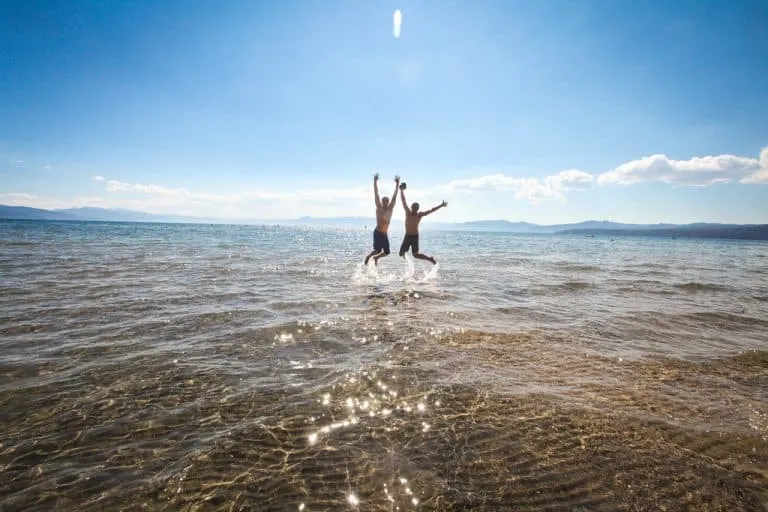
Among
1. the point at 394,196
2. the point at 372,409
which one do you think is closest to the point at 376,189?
the point at 394,196

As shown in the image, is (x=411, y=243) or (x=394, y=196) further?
(x=411, y=243)

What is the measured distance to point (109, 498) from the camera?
9.36 feet

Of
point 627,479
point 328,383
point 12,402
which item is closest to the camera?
point 627,479

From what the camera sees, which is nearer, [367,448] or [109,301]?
[367,448]

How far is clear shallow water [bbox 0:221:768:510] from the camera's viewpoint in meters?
3.03

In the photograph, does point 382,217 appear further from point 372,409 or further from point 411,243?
point 372,409

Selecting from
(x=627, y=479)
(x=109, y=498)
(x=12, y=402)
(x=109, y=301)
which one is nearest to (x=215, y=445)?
(x=109, y=498)

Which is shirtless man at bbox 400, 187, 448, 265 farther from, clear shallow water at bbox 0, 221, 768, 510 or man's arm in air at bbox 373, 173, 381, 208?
clear shallow water at bbox 0, 221, 768, 510

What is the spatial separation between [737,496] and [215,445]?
474 cm

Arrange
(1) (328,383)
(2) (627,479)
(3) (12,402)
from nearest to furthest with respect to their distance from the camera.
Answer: (2) (627,479) < (3) (12,402) < (1) (328,383)

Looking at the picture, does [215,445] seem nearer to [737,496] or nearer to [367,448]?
[367,448]

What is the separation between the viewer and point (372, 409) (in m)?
4.23

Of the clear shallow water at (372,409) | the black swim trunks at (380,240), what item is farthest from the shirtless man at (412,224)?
the clear shallow water at (372,409)

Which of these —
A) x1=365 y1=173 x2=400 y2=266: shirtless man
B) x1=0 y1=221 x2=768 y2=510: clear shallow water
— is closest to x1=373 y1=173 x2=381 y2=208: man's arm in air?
x1=365 y1=173 x2=400 y2=266: shirtless man
